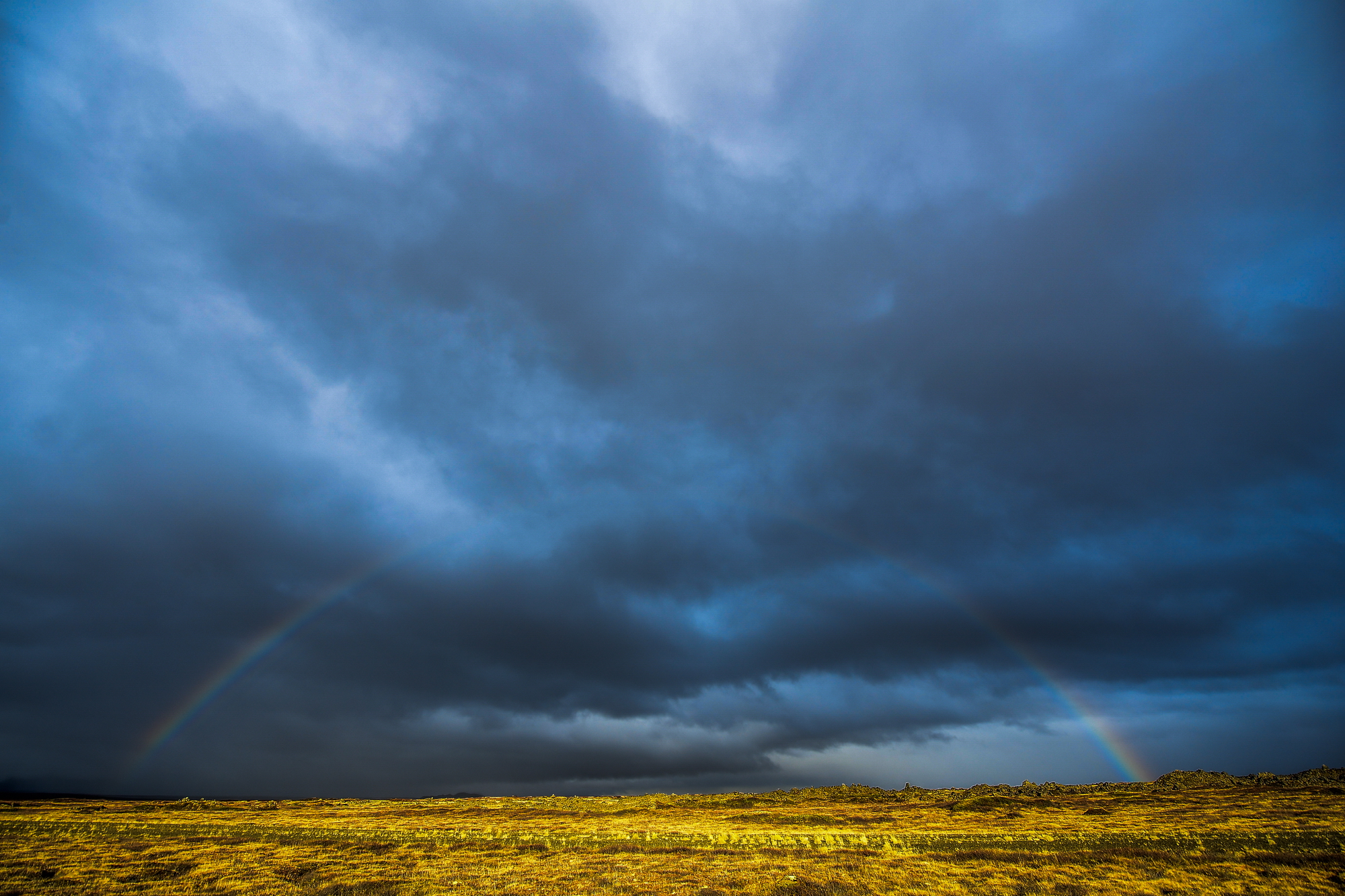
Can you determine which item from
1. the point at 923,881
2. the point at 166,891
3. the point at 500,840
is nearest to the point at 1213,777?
the point at 923,881

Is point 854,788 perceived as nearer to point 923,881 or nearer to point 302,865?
point 923,881

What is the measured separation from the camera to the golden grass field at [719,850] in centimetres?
3341

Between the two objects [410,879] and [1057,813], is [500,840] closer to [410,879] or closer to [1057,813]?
[410,879]

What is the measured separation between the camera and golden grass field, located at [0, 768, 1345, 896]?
110 ft

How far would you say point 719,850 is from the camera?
153 feet

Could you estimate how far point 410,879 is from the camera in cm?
3600

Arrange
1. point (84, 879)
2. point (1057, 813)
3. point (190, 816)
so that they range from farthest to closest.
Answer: point (190, 816) → point (1057, 813) → point (84, 879)

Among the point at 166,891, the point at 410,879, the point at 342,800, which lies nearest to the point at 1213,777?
the point at 410,879

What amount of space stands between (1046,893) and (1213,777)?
10717 cm

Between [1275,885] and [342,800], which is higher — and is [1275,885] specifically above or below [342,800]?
above

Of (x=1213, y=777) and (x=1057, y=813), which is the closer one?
(x=1057, y=813)

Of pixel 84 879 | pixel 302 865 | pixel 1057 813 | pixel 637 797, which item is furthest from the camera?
pixel 637 797

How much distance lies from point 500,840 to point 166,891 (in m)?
26.8

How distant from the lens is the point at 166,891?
106 ft
